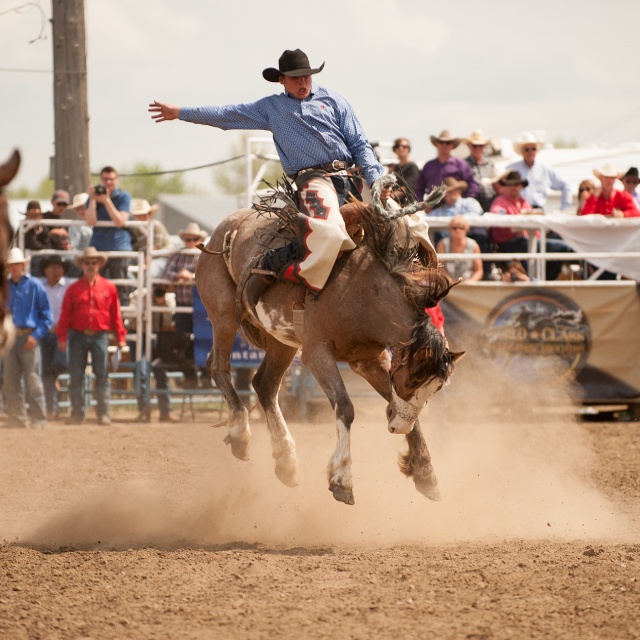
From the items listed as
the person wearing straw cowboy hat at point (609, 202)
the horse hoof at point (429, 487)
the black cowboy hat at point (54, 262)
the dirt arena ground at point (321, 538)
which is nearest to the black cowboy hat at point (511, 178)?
the person wearing straw cowboy hat at point (609, 202)

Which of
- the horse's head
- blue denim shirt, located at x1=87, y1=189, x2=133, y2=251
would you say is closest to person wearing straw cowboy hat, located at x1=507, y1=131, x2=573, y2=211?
blue denim shirt, located at x1=87, y1=189, x2=133, y2=251

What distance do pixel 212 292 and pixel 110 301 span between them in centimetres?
451

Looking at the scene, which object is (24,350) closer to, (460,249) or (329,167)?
(460,249)

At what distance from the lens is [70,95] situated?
13.8 meters

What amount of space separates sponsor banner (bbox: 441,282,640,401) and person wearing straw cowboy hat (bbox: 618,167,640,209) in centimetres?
168

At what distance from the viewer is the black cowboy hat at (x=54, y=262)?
12.9 metres

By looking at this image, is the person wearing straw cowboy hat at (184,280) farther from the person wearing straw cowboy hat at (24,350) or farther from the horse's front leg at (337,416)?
the horse's front leg at (337,416)

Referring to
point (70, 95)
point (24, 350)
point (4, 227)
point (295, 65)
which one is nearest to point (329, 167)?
point (295, 65)

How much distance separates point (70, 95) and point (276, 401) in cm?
768

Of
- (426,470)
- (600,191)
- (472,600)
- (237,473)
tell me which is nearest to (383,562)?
(472,600)

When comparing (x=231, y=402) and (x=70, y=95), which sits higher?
(x=70, y=95)

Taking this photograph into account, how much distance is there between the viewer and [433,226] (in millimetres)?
11766

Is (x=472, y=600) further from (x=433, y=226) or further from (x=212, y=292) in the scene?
(x=433, y=226)

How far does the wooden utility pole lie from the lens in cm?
1376
